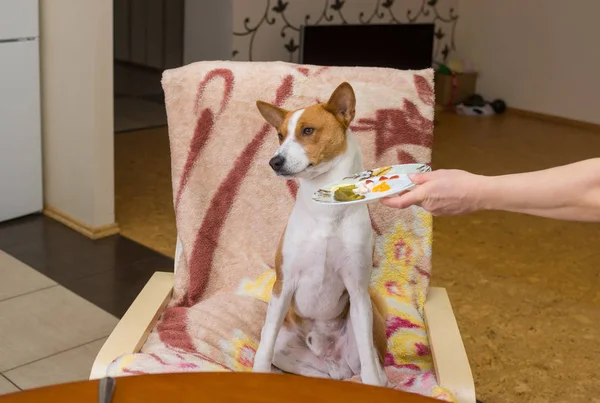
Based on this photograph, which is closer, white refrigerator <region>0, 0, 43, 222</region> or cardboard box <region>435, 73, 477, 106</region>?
white refrigerator <region>0, 0, 43, 222</region>

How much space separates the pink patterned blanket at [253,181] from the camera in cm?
167

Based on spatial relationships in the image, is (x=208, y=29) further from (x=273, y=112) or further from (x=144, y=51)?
(x=273, y=112)

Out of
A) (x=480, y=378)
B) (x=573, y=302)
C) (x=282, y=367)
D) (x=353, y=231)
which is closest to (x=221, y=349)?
(x=282, y=367)

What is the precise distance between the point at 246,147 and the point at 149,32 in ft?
13.6

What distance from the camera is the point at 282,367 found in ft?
5.02

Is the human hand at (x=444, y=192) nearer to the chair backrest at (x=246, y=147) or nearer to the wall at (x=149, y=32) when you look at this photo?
the chair backrest at (x=246, y=147)

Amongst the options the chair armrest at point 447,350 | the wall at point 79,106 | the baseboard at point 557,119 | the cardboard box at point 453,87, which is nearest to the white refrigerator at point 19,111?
the wall at point 79,106

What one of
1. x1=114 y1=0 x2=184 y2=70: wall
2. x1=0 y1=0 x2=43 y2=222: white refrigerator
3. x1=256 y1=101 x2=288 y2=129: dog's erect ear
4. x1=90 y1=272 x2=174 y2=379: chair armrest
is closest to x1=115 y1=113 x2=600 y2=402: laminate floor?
x1=0 y1=0 x2=43 y2=222: white refrigerator

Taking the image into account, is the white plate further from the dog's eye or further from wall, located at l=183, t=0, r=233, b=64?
wall, located at l=183, t=0, r=233, b=64

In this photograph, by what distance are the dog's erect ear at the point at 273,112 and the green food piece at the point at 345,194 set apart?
29 cm

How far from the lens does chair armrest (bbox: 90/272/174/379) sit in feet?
4.48

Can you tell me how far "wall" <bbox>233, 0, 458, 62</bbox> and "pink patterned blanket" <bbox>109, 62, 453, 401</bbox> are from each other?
273 cm

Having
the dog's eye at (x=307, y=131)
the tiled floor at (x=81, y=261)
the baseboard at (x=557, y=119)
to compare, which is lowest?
the tiled floor at (x=81, y=261)

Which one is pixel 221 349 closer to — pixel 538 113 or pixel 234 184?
pixel 234 184
